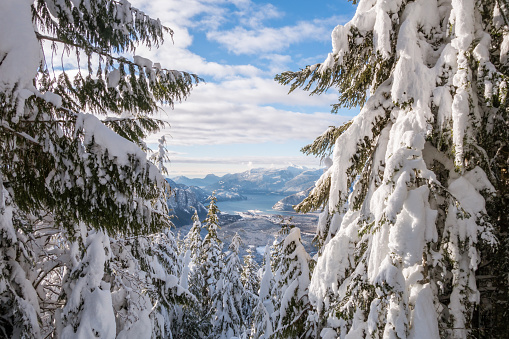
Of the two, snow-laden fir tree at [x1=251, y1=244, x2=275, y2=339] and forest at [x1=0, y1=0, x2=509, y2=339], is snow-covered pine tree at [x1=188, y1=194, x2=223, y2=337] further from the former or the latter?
forest at [x1=0, y1=0, x2=509, y2=339]

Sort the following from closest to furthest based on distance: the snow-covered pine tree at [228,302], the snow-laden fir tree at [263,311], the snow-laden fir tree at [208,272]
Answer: the snow-laden fir tree at [263,311] < the snow-covered pine tree at [228,302] < the snow-laden fir tree at [208,272]

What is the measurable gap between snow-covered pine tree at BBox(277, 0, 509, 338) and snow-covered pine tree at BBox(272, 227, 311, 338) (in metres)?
1.94

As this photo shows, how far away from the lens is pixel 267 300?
10930mm

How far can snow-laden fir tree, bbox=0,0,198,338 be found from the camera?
7.68 ft

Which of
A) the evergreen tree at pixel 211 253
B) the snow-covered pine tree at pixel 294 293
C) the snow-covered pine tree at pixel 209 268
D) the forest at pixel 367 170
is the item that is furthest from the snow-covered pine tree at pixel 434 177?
Result: the snow-covered pine tree at pixel 209 268

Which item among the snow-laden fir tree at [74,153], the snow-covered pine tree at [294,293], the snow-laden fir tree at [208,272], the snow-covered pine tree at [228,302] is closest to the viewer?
the snow-laden fir tree at [74,153]

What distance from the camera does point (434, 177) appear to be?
2391 millimetres

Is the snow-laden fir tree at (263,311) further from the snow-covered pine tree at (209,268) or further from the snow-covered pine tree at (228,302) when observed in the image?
the snow-covered pine tree at (209,268)

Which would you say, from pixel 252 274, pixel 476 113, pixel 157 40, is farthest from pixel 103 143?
pixel 252 274

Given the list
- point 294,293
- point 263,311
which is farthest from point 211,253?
point 294,293

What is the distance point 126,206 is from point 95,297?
62.4 inches

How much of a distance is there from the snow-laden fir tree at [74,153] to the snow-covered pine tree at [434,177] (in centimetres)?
225

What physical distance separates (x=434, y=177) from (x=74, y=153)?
126 inches

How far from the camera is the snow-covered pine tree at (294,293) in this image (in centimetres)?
498
